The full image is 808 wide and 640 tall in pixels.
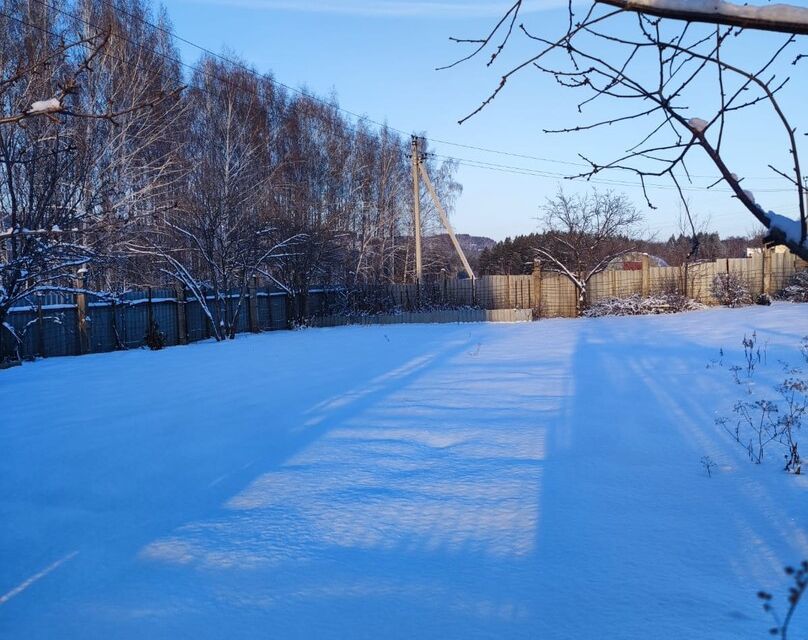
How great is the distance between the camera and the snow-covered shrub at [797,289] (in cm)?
1736

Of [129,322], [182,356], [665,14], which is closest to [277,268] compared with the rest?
[129,322]

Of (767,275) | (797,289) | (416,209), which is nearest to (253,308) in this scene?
(416,209)

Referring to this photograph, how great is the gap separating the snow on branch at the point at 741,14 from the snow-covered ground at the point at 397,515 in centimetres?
120

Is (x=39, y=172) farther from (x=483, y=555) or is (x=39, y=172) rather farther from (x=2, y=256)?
(x=483, y=555)

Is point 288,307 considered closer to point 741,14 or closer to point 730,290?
point 730,290

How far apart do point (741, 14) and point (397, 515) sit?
8.73ft

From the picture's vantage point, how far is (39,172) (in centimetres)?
977

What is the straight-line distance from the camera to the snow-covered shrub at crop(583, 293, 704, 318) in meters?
A: 17.8

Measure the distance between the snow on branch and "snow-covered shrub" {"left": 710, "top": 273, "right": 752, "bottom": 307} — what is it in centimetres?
1885

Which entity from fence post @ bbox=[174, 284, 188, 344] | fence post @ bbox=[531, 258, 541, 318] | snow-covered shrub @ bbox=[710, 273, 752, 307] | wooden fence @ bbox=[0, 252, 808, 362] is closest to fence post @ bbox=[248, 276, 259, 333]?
wooden fence @ bbox=[0, 252, 808, 362]

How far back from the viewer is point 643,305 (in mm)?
18125

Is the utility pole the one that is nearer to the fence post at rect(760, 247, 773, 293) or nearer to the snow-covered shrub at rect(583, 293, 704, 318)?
the snow-covered shrub at rect(583, 293, 704, 318)

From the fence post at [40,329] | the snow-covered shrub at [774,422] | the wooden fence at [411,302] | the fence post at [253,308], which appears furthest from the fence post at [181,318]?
the snow-covered shrub at [774,422]

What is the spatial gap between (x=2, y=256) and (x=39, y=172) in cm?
342
